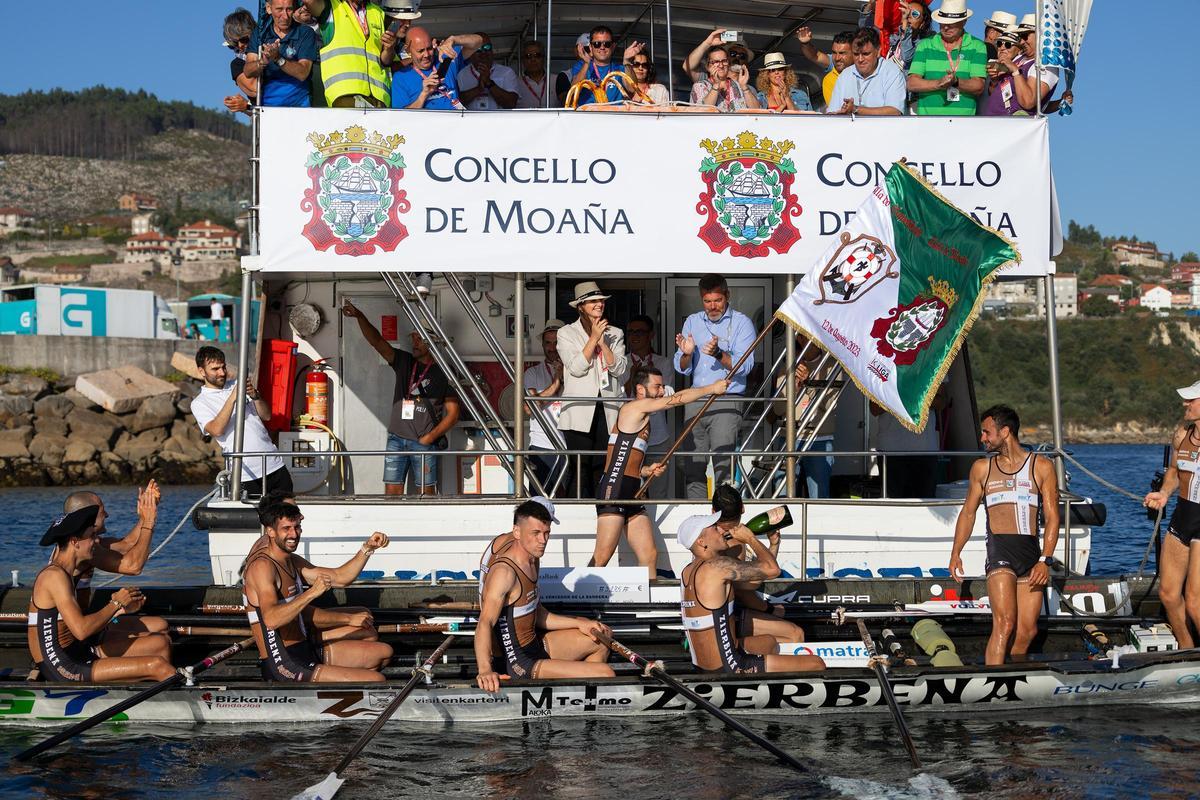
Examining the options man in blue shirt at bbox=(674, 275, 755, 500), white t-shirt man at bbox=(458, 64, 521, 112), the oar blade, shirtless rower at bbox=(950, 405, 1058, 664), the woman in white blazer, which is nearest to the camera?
the oar blade

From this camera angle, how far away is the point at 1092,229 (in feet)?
486

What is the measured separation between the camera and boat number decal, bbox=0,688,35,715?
9508 millimetres

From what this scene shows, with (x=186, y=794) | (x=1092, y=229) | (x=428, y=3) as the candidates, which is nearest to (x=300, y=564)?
(x=186, y=794)

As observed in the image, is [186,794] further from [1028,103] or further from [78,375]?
[78,375]

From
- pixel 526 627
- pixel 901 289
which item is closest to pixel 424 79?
pixel 901 289

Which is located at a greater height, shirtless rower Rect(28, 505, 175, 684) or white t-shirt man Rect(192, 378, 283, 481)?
white t-shirt man Rect(192, 378, 283, 481)

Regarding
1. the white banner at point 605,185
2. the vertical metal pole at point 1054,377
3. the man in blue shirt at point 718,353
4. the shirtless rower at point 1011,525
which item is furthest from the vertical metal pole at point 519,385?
the vertical metal pole at point 1054,377

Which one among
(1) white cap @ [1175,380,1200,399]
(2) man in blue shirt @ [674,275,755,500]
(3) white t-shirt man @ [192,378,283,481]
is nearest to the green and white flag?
(2) man in blue shirt @ [674,275,755,500]

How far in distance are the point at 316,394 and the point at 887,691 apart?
7.31 metres

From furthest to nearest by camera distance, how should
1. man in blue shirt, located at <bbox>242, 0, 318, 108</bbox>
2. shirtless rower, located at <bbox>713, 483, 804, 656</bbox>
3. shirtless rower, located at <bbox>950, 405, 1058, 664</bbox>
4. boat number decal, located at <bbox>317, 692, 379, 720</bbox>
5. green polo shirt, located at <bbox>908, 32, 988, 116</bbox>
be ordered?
1. green polo shirt, located at <bbox>908, 32, 988, 116</bbox>
2. man in blue shirt, located at <bbox>242, 0, 318, 108</bbox>
3. shirtless rower, located at <bbox>950, 405, 1058, 664</bbox>
4. shirtless rower, located at <bbox>713, 483, 804, 656</bbox>
5. boat number decal, located at <bbox>317, 692, 379, 720</bbox>

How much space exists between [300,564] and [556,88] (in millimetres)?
6488

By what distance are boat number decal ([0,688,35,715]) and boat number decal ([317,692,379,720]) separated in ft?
6.98

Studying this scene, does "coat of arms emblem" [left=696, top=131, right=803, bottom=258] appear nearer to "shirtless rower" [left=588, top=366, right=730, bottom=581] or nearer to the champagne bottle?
"shirtless rower" [left=588, top=366, right=730, bottom=581]

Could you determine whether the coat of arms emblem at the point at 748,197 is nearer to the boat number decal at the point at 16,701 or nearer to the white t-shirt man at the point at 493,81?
the white t-shirt man at the point at 493,81
